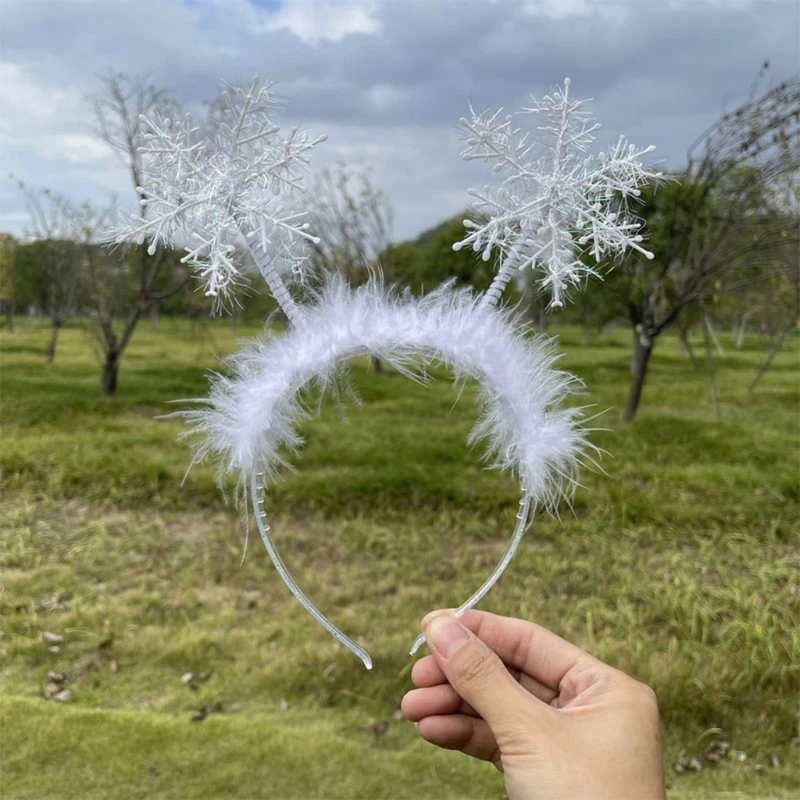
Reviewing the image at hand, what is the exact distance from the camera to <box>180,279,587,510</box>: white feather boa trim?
4.63 ft

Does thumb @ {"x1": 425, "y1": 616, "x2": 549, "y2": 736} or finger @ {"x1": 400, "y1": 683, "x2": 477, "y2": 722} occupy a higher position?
thumb @ {"x1": 425, "y1": 616, "x2": 549, "y2": 736}

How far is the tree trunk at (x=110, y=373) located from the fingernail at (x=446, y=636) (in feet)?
23.4

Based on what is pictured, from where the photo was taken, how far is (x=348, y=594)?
12.8ft

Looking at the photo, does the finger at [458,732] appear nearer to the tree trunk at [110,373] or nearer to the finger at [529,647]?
the finger at [529,647]

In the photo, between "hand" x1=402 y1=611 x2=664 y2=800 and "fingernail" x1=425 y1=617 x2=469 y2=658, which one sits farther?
"fingernail" x1=425 y1=617 x2=469 y2=658

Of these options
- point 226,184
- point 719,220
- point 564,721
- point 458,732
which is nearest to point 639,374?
point 719,220

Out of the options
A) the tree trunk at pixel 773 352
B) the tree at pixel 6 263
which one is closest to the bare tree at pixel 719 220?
the tree trunk at pixel 773 352

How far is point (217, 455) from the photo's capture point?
166 cm

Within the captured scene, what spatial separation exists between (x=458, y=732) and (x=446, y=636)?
0.49 m

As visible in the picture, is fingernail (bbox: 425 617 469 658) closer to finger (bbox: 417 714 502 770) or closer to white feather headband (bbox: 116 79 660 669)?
white feather headband (bbox: 116 79 660 669)

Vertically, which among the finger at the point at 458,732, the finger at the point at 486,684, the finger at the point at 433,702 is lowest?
the finger at the point at 458,732

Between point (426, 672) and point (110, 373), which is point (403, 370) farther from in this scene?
point (110, 373)

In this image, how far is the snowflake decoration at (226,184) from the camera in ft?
4.67

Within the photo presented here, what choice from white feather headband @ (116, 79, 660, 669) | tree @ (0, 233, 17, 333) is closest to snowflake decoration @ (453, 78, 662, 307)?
white feather headband @ (116, 79, 660, 669)
